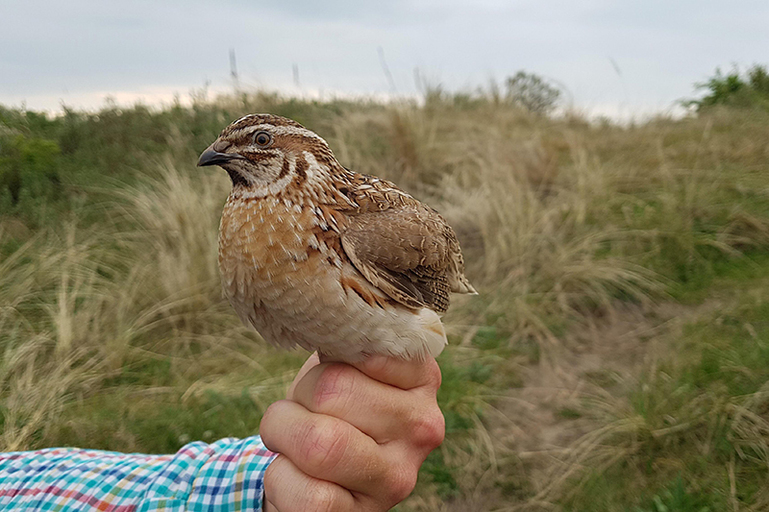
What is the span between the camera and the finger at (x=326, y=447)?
1.70 meters

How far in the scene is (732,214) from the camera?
19.1 feet

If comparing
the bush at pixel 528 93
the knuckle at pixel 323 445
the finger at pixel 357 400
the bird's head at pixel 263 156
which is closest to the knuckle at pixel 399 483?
the finger at pixel 357 400

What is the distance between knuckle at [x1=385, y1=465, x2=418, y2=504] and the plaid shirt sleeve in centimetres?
58

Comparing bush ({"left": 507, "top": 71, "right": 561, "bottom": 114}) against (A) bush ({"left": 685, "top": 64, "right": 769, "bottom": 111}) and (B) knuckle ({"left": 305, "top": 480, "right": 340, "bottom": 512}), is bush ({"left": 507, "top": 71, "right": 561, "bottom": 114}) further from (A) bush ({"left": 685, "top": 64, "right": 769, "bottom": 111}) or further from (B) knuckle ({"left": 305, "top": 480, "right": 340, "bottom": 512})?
(B) knuckle ({"left": 305, "top": 480, "right": 340, "bottom": 512})

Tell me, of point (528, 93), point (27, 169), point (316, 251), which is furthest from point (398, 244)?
point (528, 93)

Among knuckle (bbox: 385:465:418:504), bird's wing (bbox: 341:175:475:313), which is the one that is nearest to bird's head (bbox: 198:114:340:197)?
bird's wing (bbox: 341:175:475:313)

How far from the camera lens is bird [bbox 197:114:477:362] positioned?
149cm

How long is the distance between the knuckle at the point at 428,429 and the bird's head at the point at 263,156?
0.87m

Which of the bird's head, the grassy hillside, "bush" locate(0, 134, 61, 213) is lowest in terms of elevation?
the grassy hillside

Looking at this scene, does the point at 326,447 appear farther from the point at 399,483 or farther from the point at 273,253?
the point at 273,253

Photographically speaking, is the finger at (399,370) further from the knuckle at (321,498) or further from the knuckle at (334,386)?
the knuckle at (321,498)

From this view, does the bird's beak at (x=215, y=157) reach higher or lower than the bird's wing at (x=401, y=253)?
higher

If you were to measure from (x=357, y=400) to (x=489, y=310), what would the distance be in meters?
3.72

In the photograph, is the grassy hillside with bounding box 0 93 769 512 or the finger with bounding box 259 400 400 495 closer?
the finger with bounding box 259 400 400 495
